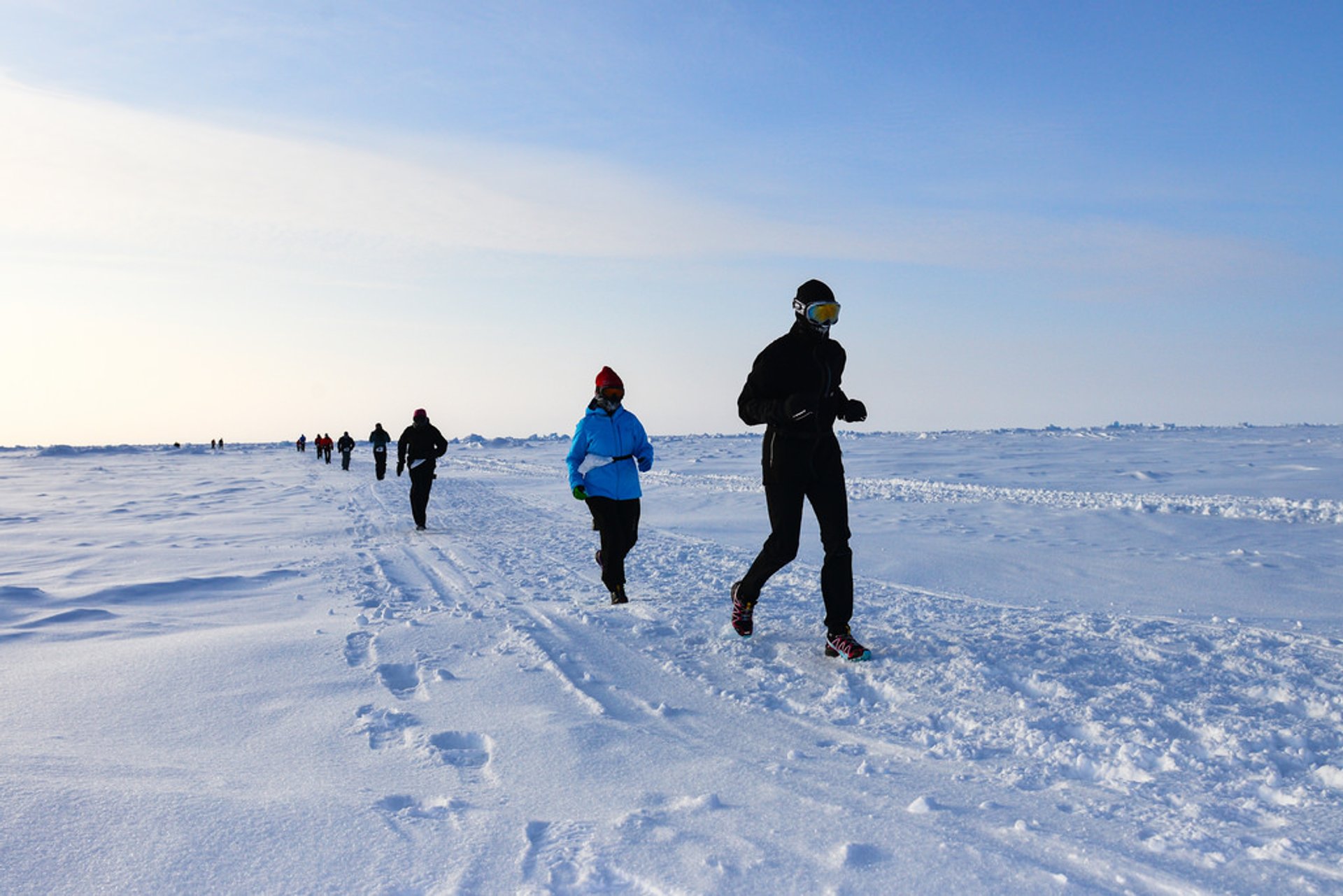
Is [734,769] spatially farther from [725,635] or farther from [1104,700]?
[725,635]

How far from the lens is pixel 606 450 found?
270 inches

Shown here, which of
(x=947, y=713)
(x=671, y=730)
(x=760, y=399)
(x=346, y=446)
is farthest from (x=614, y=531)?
(x=346, y=446)

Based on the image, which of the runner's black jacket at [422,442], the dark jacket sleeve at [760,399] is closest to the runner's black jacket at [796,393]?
the dark jacket sleeve at [760,399]

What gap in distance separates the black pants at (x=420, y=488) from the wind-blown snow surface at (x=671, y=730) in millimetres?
3983

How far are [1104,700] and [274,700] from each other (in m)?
3.63

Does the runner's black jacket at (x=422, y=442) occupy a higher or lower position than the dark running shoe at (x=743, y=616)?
higher

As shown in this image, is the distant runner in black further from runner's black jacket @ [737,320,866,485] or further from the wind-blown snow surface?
runner's black jacket @ [737,320,866,485]

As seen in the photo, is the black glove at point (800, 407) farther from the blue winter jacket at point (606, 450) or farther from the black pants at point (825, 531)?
the blue winter jacket at point (606, 450)

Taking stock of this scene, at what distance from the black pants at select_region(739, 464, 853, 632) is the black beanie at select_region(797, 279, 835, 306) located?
0.89 m

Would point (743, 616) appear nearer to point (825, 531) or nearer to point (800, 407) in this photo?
point (825, 531)

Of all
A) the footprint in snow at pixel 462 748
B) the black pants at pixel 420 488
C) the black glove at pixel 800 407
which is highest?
the black glove at pixel 800 407

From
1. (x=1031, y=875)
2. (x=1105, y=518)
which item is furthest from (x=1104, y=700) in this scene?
(x=1105, y=518)

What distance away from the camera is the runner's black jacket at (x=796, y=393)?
4.56 m

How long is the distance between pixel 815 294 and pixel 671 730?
92.3 inches
